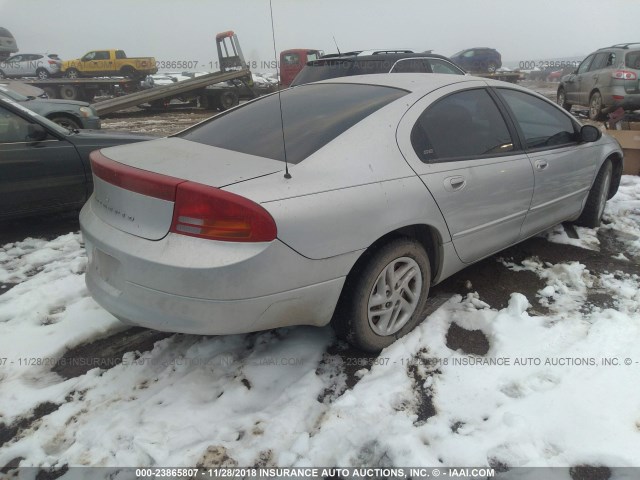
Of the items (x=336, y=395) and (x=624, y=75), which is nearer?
(x=336, y=395)

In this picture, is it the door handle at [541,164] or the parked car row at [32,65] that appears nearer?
the door handle at [541,164]

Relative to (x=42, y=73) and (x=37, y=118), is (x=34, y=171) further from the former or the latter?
(x=42, y=73)

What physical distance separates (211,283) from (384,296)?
0.96 m

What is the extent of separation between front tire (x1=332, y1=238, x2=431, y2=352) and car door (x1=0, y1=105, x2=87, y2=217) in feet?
10.4

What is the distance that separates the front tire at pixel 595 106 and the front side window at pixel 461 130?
355 inches

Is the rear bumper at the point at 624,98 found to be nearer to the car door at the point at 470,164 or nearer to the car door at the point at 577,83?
the car door at the point at 577,83

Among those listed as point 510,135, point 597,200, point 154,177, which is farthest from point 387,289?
point 597,200

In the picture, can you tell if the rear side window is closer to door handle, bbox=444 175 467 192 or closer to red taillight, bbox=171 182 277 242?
door handle, bbox=444 175 467 192

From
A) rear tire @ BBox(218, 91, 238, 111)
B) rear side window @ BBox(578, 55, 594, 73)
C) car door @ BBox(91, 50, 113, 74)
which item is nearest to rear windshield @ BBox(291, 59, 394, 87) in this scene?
rear side window @ BBox(578, 55, 594, 73)

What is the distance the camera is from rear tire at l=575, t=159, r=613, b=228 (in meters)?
4.02

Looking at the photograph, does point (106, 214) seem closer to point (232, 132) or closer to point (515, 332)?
point (232, 132)

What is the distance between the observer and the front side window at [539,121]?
3.20 m

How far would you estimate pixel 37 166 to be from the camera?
407 centimetres

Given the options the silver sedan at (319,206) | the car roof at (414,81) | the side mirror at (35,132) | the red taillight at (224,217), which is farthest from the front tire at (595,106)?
the red taillight at (224,217)
